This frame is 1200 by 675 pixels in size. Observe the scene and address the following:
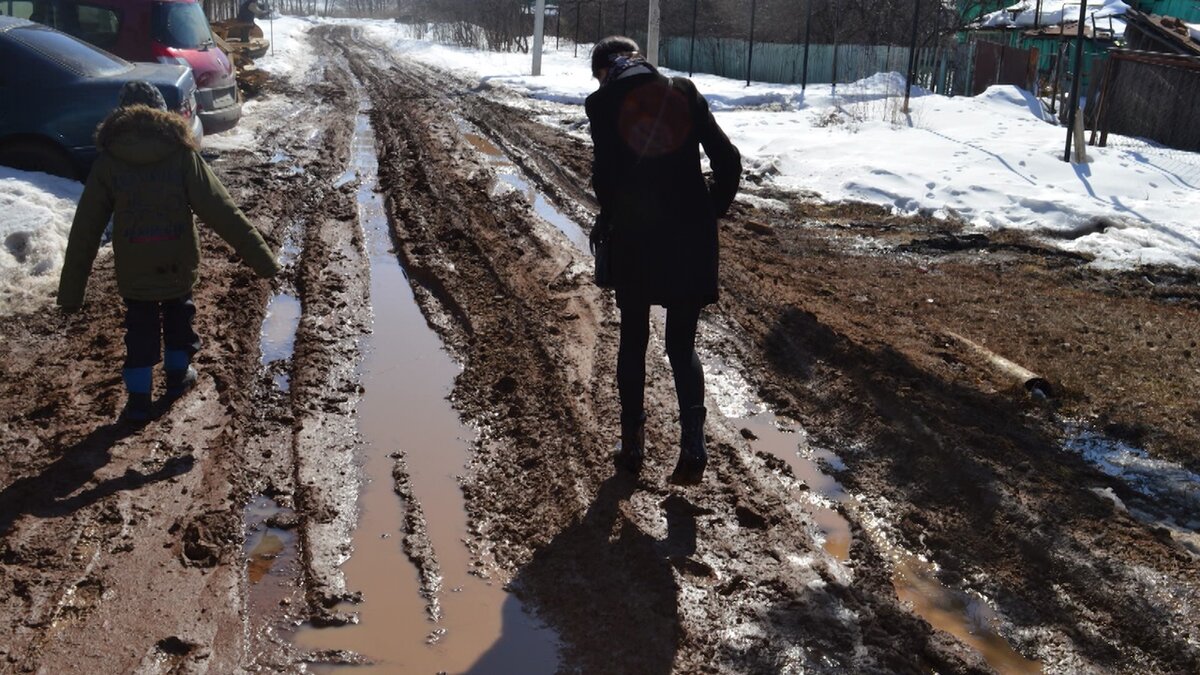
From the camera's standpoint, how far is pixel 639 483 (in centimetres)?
451

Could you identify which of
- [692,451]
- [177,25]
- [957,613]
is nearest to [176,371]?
[692,451]

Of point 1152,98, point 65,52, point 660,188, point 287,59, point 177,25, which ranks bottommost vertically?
point 660,188

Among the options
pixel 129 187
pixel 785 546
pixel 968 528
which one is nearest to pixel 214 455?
pixel 129 187

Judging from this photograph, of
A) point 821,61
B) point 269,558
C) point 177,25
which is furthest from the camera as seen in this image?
point 821,61

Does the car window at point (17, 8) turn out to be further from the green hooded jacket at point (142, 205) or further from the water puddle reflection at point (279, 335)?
the green hooded jacket at point (142, 205)

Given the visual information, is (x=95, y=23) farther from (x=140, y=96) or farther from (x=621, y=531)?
(x=621, y=531)

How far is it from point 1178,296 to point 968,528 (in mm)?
4618

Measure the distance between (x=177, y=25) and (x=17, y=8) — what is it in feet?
5.42

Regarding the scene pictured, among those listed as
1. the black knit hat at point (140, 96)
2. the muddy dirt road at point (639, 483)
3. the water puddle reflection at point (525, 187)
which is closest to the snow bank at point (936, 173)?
the muddy dirt road at point (639, 483)

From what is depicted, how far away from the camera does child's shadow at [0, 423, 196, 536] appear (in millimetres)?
4043

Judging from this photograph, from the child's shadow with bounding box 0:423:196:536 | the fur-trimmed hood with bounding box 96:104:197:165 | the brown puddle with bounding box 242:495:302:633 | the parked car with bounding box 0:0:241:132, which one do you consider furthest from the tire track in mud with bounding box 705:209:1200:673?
the parked car with bounding box 0:0:241:132

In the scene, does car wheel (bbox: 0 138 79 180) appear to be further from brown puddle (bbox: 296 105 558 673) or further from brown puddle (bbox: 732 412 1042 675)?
brown puddle (bbox: 732 412 1042 675)

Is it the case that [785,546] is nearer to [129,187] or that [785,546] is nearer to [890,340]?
[890,340]

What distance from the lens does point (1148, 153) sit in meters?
13.6
